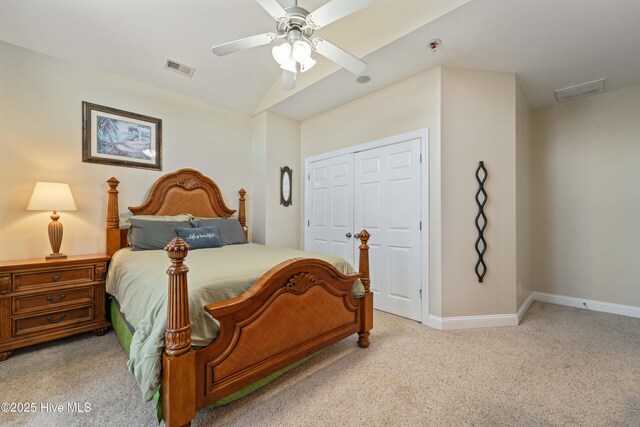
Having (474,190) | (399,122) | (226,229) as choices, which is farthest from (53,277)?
(474,190)

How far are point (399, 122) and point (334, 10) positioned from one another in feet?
5.67

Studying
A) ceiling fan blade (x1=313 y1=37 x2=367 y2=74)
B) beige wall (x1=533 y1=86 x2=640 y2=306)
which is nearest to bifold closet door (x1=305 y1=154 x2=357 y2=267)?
ceiling fan blade (x1=313 y1=37 x2=367 y2=74)

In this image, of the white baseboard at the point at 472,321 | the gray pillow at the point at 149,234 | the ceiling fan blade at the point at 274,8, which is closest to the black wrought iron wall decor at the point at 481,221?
the white baseboard at the point at 472,321

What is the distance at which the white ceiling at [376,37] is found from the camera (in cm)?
212

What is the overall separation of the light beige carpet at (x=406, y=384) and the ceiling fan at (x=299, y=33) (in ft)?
7.22

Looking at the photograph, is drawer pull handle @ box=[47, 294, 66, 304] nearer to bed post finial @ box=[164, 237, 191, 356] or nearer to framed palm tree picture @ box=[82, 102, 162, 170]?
framed palm tree picture @ box=[82, 102, 162, 170]

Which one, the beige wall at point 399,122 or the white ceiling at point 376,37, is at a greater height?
the white ceiling at point 376,37

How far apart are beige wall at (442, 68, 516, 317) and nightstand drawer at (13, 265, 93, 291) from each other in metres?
3.46

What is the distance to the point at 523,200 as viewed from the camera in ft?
10.7

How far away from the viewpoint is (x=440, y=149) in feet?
9.11

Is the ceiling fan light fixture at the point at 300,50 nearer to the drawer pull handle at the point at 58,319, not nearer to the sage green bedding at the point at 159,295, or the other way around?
the sage green bedding at the point at 159,295

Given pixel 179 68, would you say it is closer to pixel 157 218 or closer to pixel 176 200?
pixel 176 200

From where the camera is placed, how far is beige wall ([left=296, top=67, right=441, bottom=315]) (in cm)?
281

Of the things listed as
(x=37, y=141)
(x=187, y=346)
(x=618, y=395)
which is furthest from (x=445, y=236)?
(x=37, y=141)
